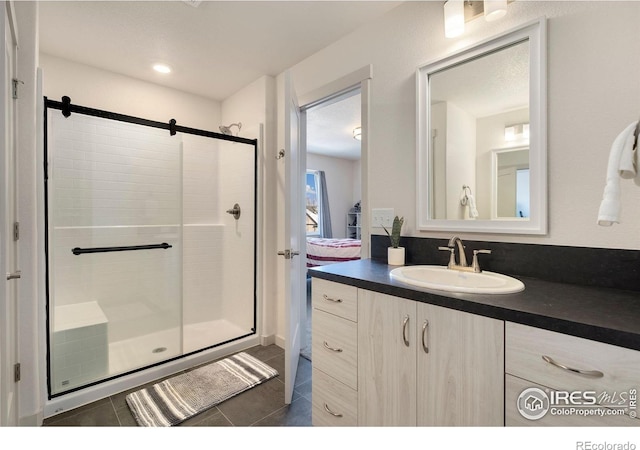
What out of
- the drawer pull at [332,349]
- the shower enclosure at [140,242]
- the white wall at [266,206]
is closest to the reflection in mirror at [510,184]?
the drawer pull at [332,349]

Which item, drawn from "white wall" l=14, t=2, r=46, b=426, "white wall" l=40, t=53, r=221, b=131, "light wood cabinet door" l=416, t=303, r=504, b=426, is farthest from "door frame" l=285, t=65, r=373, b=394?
"white wall" l=40, t=53, r=221, b=131

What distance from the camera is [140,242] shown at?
2.55 metres

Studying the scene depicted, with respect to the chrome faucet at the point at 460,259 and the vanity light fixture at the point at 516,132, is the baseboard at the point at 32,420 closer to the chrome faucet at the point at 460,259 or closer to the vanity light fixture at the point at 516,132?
the chrome faucet at the point at 460,259

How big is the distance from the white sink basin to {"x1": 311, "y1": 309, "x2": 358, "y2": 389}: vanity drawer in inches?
13.4

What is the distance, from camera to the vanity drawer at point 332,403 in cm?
133

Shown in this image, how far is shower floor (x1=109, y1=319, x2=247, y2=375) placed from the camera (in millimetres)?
2109

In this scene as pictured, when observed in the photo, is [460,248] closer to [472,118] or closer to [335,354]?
[472,118]

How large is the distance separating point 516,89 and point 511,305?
1.04 meters

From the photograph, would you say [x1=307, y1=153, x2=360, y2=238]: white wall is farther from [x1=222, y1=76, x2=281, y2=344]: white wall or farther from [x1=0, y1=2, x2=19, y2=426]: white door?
[x1=0, y1=2, x2=19, y2=426]: white door

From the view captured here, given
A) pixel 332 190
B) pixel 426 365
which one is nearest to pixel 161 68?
pixel 426 365

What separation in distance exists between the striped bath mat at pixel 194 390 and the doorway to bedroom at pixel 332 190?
2.25m

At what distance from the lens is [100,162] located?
7.82ft
